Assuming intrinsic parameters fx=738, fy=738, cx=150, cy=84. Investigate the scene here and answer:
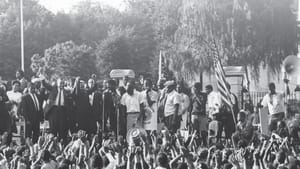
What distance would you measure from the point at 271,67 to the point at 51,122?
21.2 m

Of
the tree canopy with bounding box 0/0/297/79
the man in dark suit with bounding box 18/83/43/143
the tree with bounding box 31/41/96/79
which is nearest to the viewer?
the man in dark suit with bounding box 18/83/43/143

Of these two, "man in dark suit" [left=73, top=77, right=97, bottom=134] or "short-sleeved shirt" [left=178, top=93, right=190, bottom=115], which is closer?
"man in dark suit" [left=73, top=77, right=97, bottom=134]

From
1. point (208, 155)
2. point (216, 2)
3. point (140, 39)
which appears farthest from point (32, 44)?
point (208, 155)

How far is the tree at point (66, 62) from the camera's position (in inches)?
1886

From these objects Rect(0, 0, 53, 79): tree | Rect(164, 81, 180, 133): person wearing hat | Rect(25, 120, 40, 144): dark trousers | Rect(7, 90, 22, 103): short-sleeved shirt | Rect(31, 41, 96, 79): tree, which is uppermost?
Rect(0, 0, 53, 79): tree

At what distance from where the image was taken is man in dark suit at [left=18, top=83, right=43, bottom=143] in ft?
51.8

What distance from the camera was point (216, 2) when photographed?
3575 centimetres

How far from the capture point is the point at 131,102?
16.0 meters

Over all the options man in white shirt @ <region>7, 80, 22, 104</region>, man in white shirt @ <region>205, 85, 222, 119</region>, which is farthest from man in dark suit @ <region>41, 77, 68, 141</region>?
man in white shirt @ <region>205, 85, 222, 119</region>

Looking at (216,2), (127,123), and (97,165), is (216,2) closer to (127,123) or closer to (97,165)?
(127,123)

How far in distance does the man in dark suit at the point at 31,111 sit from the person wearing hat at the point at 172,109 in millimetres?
2798

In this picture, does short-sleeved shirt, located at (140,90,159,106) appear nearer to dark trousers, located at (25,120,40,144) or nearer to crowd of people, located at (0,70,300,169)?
crowd of people, located at (0,70,300,169)

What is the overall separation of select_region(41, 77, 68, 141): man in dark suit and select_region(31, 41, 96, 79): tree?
1229 inches

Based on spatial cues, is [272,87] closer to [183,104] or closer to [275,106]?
[275,106]
